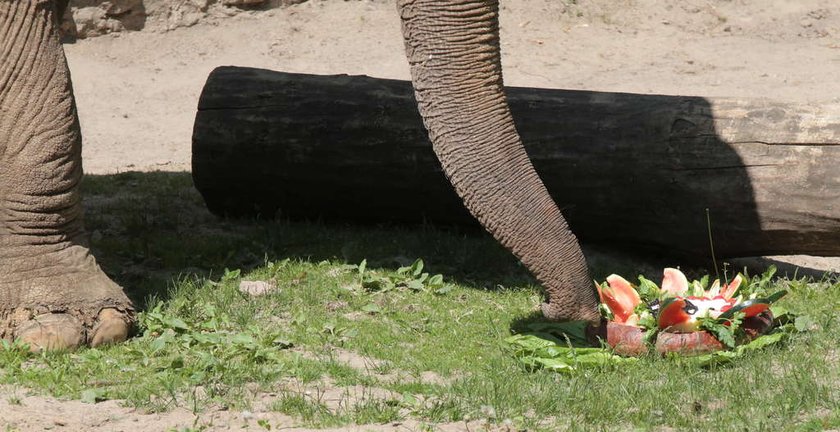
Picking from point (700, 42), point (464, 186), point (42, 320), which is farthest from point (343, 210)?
point (700, 42)

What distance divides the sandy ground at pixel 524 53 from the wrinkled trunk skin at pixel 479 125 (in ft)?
24.8

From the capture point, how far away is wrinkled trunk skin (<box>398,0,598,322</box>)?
4648 mm

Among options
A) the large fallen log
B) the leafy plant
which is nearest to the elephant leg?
the leafy plant

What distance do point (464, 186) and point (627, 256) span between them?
3.22m

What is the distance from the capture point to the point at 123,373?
17.7ft

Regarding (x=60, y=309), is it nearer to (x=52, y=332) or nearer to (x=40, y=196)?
(x=52, y=332)

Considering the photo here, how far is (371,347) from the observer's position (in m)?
5.91

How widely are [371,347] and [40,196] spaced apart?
1.75m

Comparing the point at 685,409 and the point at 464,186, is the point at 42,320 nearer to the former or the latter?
the point at 464,186

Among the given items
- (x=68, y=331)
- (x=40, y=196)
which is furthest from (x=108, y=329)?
(x=40, y=196)

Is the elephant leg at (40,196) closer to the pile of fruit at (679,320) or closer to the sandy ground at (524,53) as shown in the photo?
the pile of fruit at (679,320)

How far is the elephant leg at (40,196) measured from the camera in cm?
566

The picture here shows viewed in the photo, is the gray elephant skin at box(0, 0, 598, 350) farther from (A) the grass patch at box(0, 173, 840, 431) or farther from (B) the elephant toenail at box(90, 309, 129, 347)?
(A) the grass patch at box(0, 173, 840, 431)

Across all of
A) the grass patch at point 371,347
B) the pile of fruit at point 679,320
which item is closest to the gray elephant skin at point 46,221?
the grass patch at point 371,347
